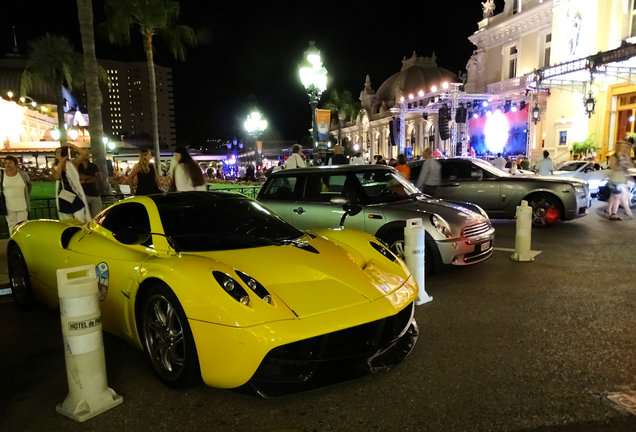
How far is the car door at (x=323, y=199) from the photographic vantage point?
22.2ft

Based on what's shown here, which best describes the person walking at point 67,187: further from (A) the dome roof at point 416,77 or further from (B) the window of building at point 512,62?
(A) the dome roof at point 416,77

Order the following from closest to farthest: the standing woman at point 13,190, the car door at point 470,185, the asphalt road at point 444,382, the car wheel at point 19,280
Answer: the asphalt road at point 444,382 < the car wheel at point 19,280 < the standing woman at point 13,190 < the car door at point 470,185

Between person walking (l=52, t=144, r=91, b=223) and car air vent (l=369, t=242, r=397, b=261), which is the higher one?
person walking (l=52, t=144, r=91, b=223)

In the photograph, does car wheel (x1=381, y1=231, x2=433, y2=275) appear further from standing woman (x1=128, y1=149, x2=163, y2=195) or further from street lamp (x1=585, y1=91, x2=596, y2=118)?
street lamp (x1=585, y1=91, x2=596, y2=118)

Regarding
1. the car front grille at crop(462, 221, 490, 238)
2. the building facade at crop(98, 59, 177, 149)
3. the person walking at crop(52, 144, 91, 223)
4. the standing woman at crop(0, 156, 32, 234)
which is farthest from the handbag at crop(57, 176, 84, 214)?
the building facade at crop(98, 59, 177, 149)

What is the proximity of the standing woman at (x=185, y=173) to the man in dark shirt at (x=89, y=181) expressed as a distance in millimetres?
1457

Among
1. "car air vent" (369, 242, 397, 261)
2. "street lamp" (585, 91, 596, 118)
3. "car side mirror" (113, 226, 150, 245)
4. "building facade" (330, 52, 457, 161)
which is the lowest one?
"car air vent" (369, 242, 397, 261)

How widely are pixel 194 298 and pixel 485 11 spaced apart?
42.2 m

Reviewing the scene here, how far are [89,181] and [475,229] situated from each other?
613 cm

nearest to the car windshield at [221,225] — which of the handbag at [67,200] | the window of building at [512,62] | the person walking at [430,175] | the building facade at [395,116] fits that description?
the handbag at [67,200]

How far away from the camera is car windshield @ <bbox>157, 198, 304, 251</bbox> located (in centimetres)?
394

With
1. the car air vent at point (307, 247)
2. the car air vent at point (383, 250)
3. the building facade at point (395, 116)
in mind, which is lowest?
the car air vent at point (383, 250)

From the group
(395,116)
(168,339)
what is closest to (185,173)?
(168,339)

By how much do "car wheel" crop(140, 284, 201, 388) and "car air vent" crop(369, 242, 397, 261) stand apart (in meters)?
1.96
